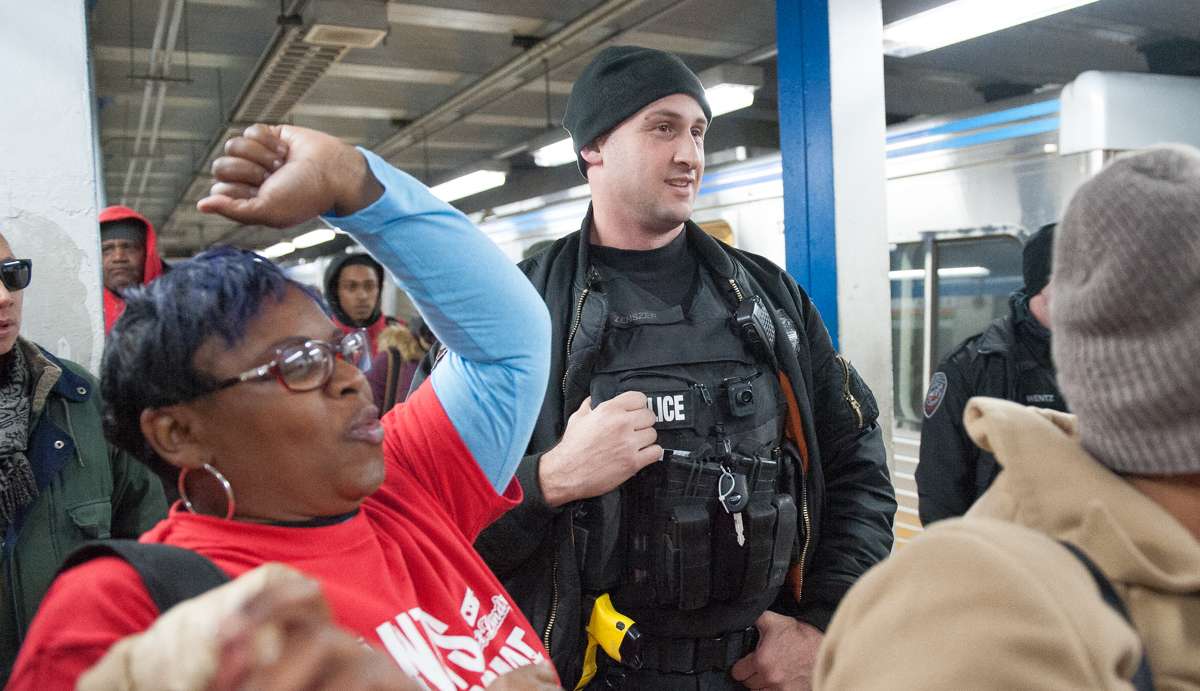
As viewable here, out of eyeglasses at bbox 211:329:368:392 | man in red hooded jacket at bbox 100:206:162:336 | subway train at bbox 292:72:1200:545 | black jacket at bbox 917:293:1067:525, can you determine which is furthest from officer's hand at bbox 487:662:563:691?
subway train at bbox 292:72:1200:545

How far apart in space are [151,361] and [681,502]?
1.24 m

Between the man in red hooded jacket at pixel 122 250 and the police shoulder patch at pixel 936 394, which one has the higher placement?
the man in red hooded jacket at pixel 122 250

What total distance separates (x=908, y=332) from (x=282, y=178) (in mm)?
4677

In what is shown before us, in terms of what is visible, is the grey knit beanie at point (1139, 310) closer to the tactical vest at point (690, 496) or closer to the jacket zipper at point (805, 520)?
the tactical vest at point (690, 496)

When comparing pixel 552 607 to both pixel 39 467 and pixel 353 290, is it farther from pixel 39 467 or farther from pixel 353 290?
pixel 353 290

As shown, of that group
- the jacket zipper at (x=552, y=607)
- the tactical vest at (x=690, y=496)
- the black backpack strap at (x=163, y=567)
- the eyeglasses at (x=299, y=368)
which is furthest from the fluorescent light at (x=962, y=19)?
the black backpack strap at (x=163, y=567)

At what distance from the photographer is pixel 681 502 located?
216 cm

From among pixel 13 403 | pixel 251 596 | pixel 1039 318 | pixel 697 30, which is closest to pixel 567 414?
pixel 13 403

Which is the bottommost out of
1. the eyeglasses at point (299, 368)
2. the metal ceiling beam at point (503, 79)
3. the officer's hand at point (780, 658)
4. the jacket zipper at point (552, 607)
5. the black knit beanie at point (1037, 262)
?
the officer's hand at point (780, 658)

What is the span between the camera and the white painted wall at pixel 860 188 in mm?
3719

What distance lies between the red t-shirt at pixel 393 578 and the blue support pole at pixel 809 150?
243cm

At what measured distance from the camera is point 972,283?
4.97 m

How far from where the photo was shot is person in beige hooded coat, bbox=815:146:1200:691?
82cm

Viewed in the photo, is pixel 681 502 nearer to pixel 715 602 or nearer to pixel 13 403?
pixel 715 602
